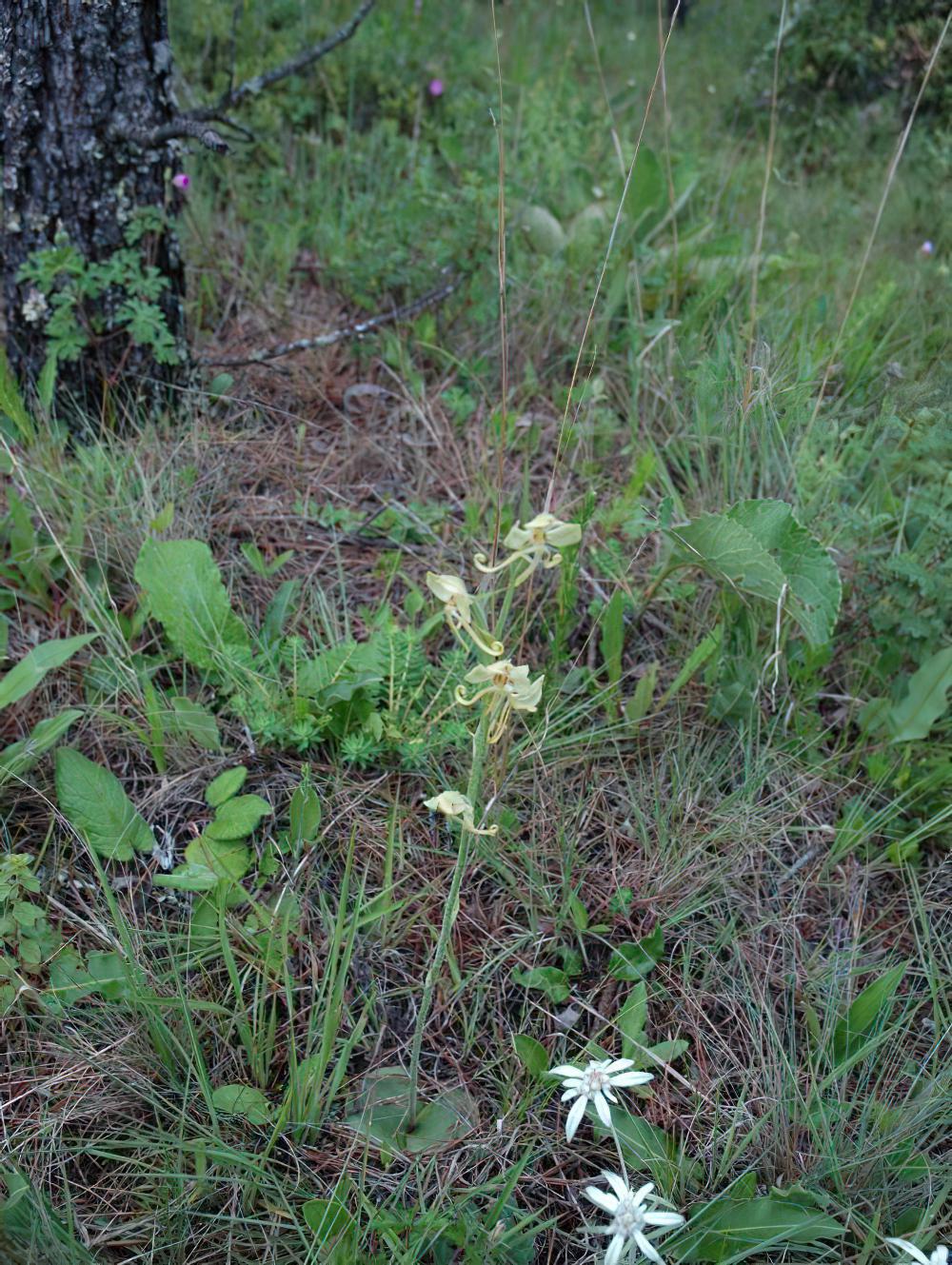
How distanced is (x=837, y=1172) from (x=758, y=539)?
1.07m

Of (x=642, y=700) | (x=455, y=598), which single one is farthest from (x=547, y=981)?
(x=455, y=598)

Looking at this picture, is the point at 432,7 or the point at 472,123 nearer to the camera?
the point at 472,123

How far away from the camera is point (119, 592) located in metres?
2.06

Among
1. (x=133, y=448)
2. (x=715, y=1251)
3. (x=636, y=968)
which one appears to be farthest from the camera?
(x=133, y=448)

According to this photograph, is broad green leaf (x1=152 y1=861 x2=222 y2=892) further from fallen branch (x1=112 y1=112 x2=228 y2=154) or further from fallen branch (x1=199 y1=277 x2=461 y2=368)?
fallen branch (x1=112 y1=112 x2=228 y2=154)

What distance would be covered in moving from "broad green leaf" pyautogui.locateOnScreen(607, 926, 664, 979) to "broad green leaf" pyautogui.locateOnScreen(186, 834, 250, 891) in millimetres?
664

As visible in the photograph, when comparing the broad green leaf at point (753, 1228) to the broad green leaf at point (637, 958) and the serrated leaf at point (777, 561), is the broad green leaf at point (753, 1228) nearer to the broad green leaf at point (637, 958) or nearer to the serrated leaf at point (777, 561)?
the broad green leaf at point (637, 958)

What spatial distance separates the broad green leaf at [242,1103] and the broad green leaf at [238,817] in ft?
1.41

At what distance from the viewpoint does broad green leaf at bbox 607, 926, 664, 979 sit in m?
1.55

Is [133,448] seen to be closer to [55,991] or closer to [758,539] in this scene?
[55,991]

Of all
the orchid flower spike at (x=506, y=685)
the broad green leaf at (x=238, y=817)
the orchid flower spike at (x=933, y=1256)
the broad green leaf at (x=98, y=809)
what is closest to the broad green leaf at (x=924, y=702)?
Result: the orchid flower spike at (x=933, y=1256)

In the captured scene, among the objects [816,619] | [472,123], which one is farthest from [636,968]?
[472,123]

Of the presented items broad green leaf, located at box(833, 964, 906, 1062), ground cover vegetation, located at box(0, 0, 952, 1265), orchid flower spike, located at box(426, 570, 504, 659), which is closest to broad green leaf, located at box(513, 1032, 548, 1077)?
ground cover vegetation, located at box(0, 0, 952, 1265)

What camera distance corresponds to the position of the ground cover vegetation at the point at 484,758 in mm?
1304
